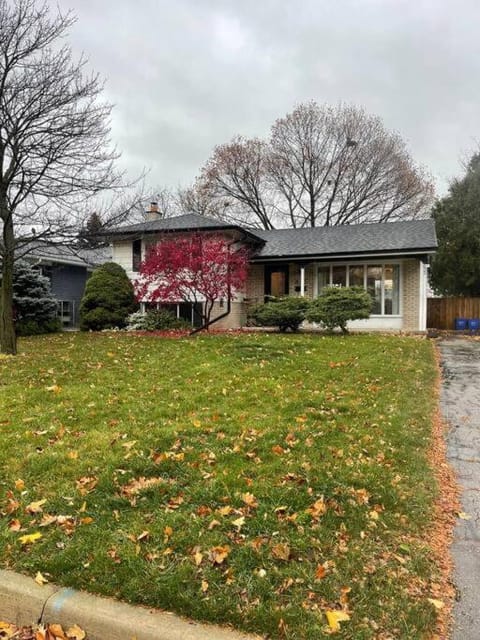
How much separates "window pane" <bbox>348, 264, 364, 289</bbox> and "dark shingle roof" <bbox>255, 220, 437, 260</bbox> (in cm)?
95

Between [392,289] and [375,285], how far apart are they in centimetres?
63

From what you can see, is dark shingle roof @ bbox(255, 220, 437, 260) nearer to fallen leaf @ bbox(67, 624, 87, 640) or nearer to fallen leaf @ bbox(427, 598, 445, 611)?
fallen leaf @ bbox(427, 598, 445, 611)

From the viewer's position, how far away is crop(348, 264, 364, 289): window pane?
60.1ft

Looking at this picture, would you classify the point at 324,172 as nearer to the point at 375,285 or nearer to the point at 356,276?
the point at 356,276

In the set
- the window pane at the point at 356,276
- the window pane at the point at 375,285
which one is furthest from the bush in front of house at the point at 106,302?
the window pane at the point at 375,285

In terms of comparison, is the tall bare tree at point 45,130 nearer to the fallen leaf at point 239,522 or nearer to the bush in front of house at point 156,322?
the bush in front of house at point 156,322

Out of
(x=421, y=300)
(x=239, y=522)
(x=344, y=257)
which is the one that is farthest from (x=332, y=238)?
(x=239, y=522)

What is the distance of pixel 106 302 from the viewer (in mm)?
17438

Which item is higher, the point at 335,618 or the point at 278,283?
the point at 278,283

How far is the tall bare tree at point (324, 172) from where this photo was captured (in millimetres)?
29375

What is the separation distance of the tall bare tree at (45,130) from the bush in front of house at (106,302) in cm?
603

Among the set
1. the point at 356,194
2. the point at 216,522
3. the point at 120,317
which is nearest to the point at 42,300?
the point at 120,317

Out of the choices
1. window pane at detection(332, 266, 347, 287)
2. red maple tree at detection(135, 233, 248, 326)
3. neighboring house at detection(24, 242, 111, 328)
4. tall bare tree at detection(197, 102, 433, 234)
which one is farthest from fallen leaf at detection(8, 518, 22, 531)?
tall bare tree at detection(197, 102, 433, 234)

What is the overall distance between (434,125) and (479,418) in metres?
23.6
